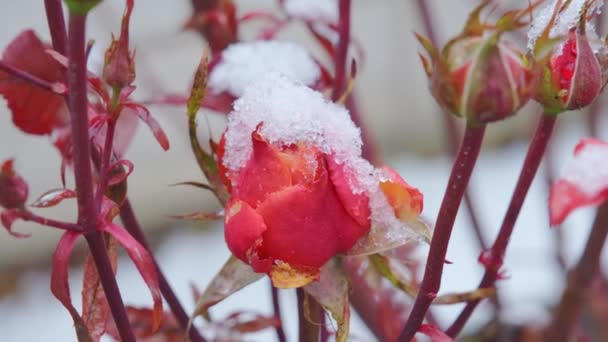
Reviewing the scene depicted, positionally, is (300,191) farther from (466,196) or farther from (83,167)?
(466,196)

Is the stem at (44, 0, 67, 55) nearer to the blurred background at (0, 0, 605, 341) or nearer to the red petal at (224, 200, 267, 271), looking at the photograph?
the red petal at (224, 200, 267, 271)

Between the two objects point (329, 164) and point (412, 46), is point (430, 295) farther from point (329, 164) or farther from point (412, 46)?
point (412, 46)

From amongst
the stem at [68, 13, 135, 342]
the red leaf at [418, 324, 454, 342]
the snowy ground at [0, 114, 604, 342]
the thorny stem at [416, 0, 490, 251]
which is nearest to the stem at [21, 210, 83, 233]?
the stem at [68, 13, 135, 342]

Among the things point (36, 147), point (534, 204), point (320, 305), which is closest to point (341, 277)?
point (320, 305)

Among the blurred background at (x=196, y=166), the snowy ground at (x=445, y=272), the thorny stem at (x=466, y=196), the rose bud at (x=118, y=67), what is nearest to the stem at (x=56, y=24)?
the rose bud at (x=118, y=67)

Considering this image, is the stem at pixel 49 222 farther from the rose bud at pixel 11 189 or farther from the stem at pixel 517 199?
the stem at pixel 517 199
